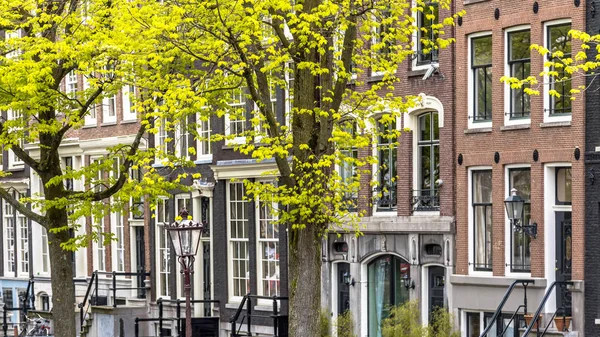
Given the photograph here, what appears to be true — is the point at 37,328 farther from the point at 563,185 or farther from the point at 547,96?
the point at 547,96

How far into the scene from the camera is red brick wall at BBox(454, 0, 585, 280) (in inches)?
1054

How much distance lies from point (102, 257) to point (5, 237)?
305 inches

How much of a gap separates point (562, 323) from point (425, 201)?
504 cm

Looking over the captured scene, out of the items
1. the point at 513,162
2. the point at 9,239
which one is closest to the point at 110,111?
the point at 9,239

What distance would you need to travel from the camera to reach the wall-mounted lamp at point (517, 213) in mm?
27641

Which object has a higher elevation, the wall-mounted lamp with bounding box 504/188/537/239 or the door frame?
the wall-mounted lamp with bounding box 504/188/537/239

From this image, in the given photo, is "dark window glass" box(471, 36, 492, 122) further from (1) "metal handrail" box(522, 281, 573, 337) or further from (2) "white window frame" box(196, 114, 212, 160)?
(2) "white window frame" box(196, 114, 212, 160)

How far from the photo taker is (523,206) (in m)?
28.2

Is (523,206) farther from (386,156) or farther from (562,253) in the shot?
(386,156)

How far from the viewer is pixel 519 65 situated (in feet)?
93.5

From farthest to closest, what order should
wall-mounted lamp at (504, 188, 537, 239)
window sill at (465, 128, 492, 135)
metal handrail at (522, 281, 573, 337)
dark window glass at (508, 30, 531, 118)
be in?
window sill at (465, 128, 492, 135) < dark window glass at (508, 30, 531, 118) < wall-mounted lamp at (504, 188, 537, 239) < metal handrail at (522, 281, 573, 337)

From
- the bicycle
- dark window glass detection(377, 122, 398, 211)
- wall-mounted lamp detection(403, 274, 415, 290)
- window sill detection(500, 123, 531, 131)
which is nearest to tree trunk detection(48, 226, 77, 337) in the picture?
dark window glass detection(377, 122, 398, 211)

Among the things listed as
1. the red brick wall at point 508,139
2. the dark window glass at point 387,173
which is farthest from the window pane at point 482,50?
the dark window glass at point 387,173

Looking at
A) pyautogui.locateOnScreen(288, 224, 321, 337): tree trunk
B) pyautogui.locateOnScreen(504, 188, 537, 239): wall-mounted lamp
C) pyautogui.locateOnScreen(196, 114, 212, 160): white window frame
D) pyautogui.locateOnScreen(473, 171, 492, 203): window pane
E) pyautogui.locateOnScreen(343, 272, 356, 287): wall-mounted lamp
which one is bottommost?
pyautogui.locateOnScreen(343, 272, 356, 287): wall-mounted lamp
